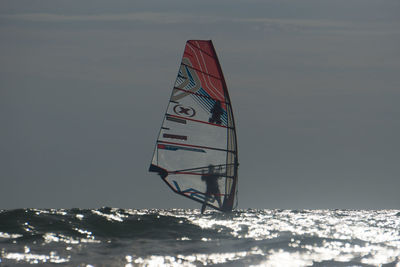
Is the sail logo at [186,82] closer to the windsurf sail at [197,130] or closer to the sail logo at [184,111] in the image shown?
the windsurf sail at [197,130]

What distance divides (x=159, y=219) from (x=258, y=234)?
3.94 metres

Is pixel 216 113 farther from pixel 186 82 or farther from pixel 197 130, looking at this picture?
pixel 186 82

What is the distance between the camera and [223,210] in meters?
30.7

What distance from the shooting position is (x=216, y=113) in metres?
28.7

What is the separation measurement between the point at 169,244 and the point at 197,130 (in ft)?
42.3

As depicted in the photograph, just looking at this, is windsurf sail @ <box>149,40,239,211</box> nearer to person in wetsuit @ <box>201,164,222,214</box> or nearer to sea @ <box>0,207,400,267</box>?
person in wetsuit @ <box>201,164,222,214</box>

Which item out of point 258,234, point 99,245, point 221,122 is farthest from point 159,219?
point 221,122

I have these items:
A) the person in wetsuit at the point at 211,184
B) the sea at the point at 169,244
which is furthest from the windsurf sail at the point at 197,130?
the sea at the point at 169,244

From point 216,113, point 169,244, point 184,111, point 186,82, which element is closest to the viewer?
point 169,244

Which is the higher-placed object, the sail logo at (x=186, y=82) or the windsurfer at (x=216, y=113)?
the sail logo at (x=186, y=82)

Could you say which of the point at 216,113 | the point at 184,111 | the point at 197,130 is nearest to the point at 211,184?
the point at 197,130

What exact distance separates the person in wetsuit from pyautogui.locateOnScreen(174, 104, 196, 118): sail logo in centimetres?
299

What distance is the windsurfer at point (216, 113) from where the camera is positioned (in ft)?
93.8

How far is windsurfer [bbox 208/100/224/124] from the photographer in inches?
1126
